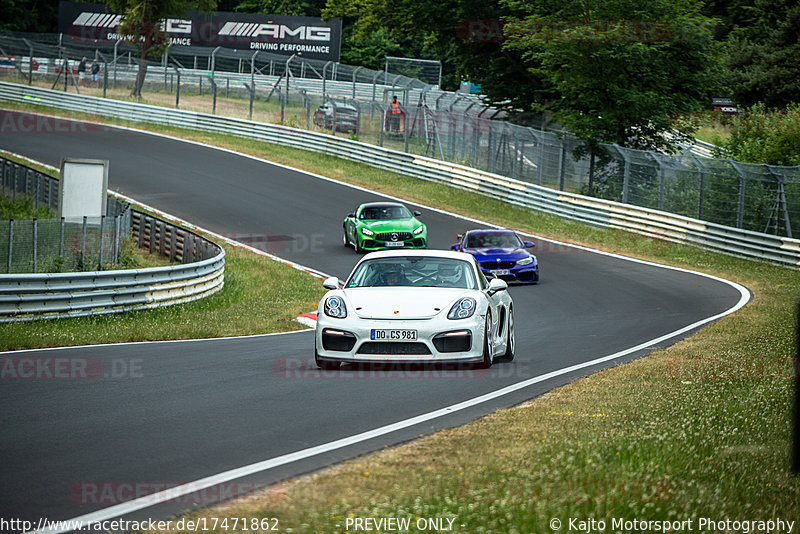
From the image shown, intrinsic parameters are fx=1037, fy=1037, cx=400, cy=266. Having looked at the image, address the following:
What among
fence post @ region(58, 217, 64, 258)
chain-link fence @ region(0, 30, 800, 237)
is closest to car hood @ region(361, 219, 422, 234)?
chain-link fence @ region(0, 30, 800, 237)

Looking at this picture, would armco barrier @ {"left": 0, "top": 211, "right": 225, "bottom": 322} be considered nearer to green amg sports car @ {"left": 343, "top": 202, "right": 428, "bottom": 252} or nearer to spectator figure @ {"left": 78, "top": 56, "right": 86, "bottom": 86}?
green amg sports car @ {"left": 343, "top": 202, "right": 428, "bottom": 252}

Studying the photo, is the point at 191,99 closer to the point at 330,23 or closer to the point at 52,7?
Answer: the point at 330,23

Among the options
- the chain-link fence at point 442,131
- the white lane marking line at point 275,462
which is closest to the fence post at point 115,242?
the white lane marking line at point 275,462

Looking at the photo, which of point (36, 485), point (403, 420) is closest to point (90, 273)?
point (403, 420)

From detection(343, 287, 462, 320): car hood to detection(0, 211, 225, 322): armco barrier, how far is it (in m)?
7.64

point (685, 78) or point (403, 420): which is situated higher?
point (685, 78)

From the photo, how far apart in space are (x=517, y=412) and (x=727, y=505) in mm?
3210

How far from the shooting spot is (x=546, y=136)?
3828 centimetres

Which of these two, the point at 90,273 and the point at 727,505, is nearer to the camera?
the point at 727,505

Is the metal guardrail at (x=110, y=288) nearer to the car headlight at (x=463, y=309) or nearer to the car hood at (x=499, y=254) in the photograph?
the car hood at (x=499, y=254)

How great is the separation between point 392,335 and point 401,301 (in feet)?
1.50

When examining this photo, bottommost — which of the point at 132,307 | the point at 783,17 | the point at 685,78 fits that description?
the point at 132,307

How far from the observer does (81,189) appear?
21.2 meters

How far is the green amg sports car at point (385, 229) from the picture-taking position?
28016mm
